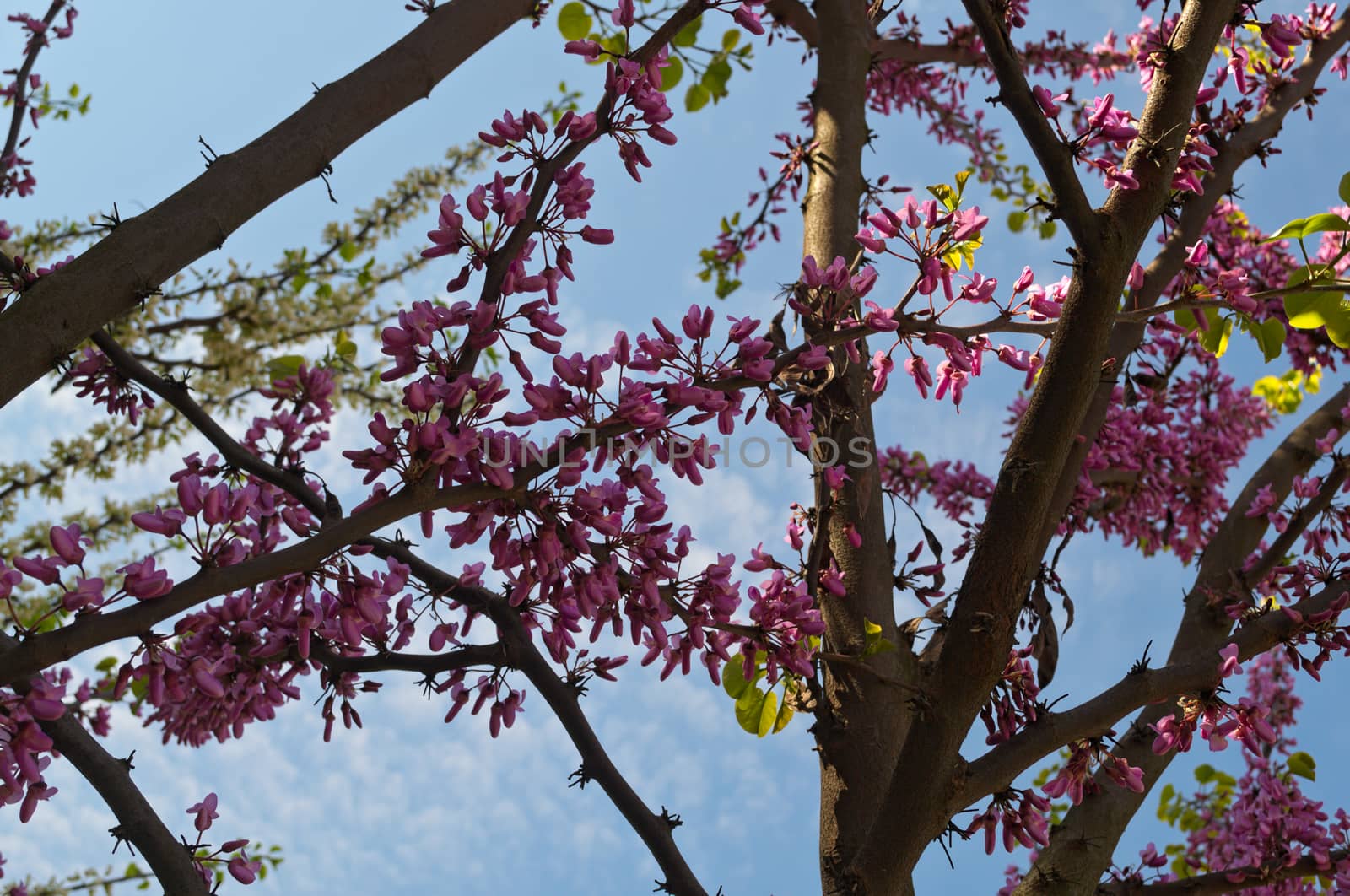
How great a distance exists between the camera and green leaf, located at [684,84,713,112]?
211 inches

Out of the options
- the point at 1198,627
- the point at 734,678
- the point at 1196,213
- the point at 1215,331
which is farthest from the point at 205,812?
the point at 1196,213

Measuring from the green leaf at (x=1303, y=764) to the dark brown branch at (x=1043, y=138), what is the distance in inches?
109

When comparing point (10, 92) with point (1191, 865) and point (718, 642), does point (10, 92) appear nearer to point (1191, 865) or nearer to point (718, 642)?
point (718, 642)

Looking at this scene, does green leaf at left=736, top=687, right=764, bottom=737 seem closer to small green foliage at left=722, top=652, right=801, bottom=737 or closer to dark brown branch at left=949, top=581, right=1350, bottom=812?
small green foliage at left=722, top=652, right=801, bottom=737

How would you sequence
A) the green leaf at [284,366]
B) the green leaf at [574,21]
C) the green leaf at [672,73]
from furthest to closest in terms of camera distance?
the green leaf at [672,73]
the green leaf at [574,21]
the green leaf at [284,366]

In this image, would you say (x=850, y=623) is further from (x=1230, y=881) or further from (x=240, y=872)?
(x=240, y=872)

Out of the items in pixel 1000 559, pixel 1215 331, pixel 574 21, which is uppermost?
pixel 574 21

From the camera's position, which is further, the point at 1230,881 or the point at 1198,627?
the point at 1198,627

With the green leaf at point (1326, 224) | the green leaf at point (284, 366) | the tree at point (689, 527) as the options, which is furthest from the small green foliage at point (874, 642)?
the green leaf at point (284, 366)

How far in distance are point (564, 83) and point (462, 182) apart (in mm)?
1079

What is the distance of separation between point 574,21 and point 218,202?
2.47 metres

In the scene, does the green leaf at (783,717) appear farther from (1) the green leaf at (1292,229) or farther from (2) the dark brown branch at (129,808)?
(1) the green leaf at (1292,229)

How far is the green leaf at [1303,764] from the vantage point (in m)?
4.11

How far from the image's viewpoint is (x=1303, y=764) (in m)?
4.16
